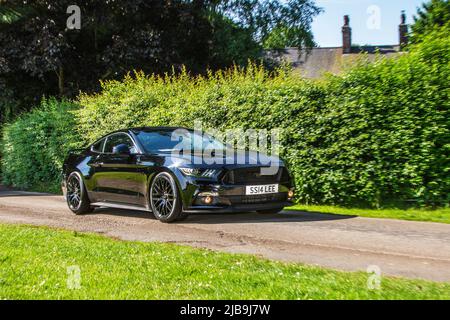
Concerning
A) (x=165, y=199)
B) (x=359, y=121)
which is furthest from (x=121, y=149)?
→ (x=359, y=121)

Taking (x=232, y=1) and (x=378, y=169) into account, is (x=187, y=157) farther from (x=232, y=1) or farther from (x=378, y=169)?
(x=232, y=1)

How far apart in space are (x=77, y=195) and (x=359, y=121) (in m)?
5.40

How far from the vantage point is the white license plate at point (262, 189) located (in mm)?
9164

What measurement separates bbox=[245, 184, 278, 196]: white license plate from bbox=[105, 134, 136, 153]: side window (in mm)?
2488

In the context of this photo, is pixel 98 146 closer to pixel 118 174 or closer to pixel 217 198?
pixel 118 174

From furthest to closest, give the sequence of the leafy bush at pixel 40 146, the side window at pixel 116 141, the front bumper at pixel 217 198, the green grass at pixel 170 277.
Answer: the leafy bush at pixel 40 146 → the side window at pixel 116 141 → the front bumper at pixel 217 198 → the green grass at pixel 170 277

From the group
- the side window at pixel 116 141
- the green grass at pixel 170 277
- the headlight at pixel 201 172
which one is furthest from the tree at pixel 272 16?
the green grass at pixel 170 277

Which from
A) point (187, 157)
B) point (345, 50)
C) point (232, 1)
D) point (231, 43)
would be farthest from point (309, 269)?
point (345, 50)

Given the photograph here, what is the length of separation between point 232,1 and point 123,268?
24.7 meters

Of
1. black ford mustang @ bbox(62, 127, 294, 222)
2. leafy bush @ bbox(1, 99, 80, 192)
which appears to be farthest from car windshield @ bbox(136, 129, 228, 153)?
leafy bush @ bbox(1, 99, 80, 192)

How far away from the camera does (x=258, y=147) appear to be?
12.2 meters

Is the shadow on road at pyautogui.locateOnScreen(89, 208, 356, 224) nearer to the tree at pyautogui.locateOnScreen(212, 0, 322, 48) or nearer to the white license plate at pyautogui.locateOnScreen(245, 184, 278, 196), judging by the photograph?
the white license plate at pyautogui.locateOnScreen(245, 184, 278, 196)

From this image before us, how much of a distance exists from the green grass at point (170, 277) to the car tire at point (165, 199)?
78.9 inches

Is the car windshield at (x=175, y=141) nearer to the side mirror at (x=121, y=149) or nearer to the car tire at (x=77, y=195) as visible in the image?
the side mirror at (x=121, y=149)
